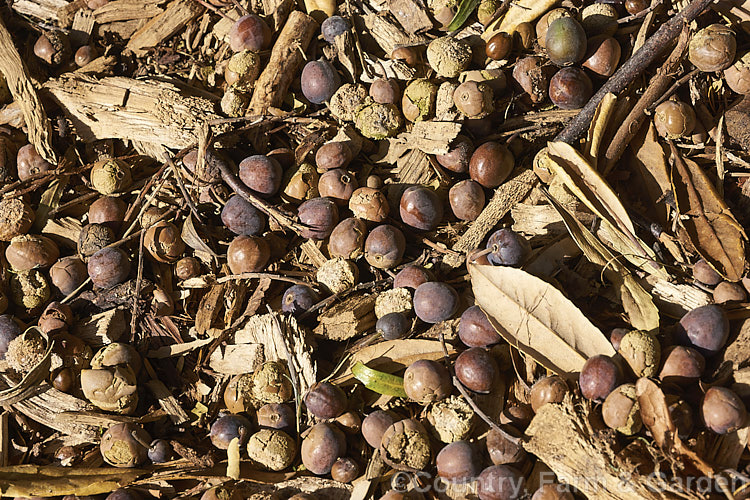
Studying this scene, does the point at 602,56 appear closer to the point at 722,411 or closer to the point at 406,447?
the point at 722,411

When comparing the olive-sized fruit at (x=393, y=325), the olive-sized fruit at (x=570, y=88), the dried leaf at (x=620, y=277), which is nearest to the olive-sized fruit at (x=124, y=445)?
the olive-sized fruit at (x=393, y=325)

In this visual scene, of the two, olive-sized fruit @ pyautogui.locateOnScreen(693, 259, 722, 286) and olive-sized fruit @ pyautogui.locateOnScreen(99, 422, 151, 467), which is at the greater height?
olive-sized fruit @ pyautogui.locateOnScreen(693, 259, 722, 286)

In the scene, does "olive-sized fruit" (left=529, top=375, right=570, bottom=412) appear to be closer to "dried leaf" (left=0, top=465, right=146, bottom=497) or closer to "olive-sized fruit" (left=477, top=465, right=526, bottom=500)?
"olive-sized fruit" (left=477, top=465, right=526, bottom=500)

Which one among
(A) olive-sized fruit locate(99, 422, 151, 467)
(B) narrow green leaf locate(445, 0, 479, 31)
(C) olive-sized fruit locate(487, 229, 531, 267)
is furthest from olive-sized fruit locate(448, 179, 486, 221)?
(A) olive-sized fruit locate(99, 422, 151, 467)

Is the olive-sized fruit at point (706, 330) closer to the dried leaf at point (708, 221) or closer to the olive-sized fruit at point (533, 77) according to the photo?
the dried leaf at point (708, 221)

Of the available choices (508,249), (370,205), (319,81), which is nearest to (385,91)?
(319,81)

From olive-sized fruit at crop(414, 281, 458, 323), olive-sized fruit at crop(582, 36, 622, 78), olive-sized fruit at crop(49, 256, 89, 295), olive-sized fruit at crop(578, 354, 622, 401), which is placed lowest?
olive-sized fruit at crop(49, 256, 89, 295)

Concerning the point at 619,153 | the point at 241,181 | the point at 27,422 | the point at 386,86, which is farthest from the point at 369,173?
the point at 27,422
